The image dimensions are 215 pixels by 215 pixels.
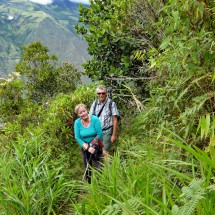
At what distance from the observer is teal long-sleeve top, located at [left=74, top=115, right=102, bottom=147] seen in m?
5.01

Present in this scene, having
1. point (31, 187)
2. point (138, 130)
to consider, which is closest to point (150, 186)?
point (31, 187)

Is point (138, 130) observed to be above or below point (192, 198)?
below

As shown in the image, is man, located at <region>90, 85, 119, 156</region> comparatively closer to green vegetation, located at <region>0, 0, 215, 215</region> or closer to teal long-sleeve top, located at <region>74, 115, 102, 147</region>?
green vegetation, located at <region>0, 0, 215, 215</region>

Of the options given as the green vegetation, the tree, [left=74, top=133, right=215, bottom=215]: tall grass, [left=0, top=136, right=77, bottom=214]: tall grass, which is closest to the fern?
the green vegetation

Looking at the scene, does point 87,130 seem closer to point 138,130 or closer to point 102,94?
point 102,94

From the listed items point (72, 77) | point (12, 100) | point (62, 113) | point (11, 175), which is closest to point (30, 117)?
Result: point (62, 113)

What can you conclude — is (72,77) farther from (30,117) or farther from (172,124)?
(172,124)

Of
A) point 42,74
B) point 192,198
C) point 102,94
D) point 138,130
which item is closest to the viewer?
point 192,198

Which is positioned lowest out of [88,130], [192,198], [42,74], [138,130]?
[42,74]

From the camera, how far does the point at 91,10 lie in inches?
333

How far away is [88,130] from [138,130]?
4.47 feet

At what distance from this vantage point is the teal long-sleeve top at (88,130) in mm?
5008

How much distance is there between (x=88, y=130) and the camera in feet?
16.4

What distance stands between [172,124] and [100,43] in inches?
185
